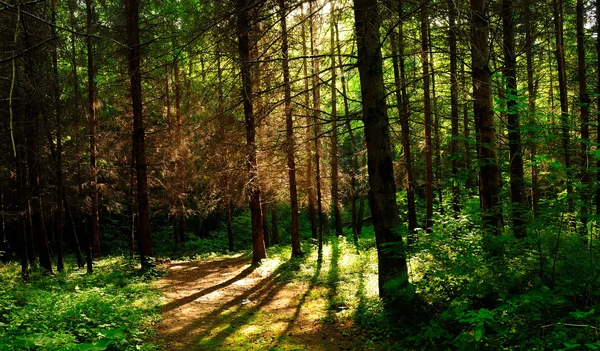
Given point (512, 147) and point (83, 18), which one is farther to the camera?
point (83, 18)

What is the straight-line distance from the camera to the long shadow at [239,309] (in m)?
7.07

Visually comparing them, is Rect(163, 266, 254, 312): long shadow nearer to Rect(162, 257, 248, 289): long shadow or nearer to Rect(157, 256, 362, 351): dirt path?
Rect(157, 256, 362, 351): dirt path

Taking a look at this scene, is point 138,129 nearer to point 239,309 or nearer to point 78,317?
point 239,309

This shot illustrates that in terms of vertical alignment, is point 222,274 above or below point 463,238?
below

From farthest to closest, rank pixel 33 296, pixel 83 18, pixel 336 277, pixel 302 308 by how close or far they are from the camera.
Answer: pixel 83 18 → pixel 336 277 → pixel 302 308 → pixel 33 296

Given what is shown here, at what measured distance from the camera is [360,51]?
6.32 metres

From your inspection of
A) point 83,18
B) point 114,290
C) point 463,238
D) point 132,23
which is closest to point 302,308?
point 463,238

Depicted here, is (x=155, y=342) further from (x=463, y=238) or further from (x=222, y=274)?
(x=222, y=274)

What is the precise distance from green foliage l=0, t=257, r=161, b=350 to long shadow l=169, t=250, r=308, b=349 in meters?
0.95

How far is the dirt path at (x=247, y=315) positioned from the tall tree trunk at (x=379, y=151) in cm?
143

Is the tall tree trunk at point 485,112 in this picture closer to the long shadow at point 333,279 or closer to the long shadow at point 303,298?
the long shadow at point 333,279

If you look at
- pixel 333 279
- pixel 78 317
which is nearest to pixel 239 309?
pixel 333 279

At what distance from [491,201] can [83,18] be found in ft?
51.2

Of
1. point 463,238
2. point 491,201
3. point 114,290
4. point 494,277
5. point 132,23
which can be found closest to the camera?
point 494,277
